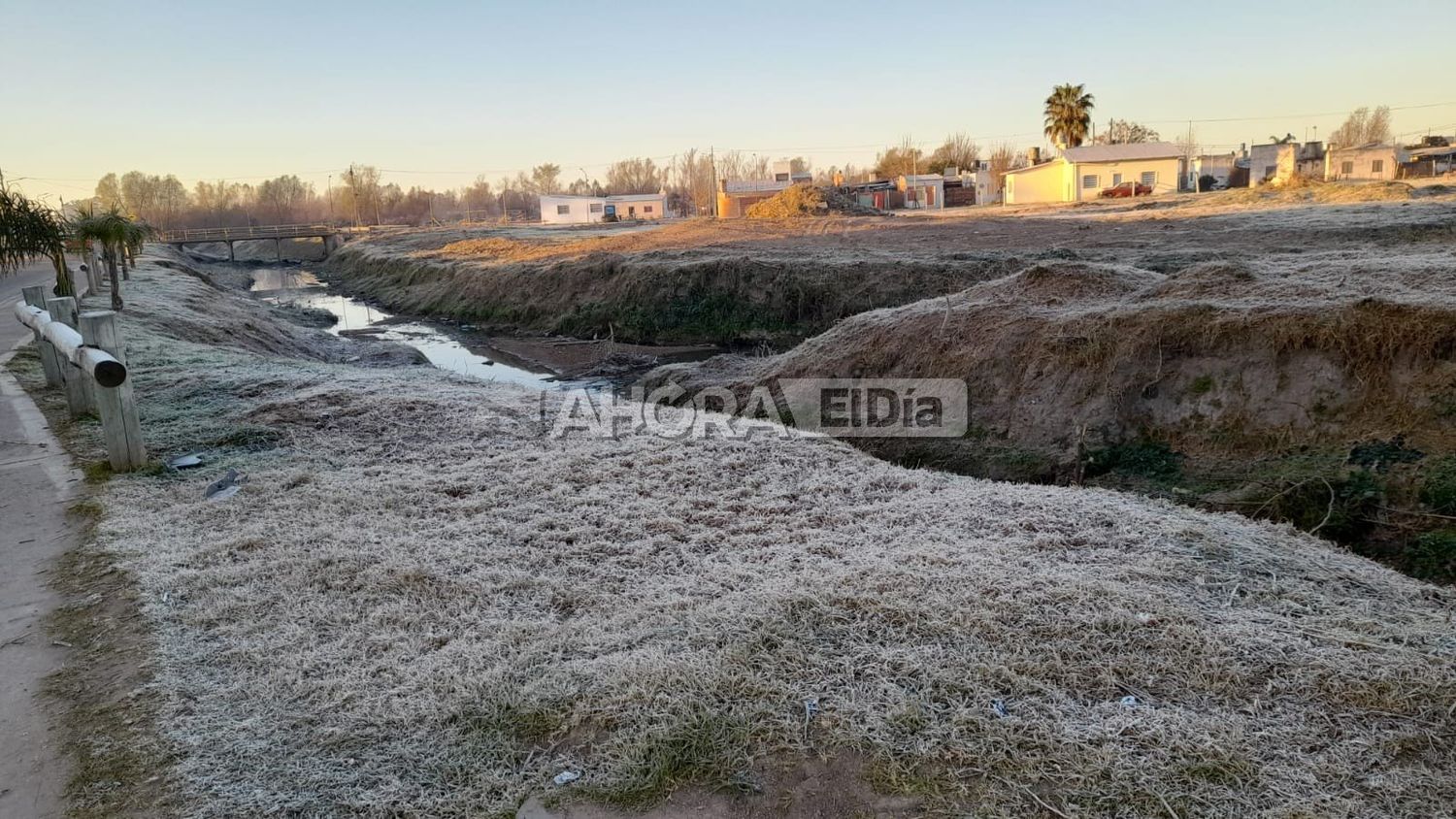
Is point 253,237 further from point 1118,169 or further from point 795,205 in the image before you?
point 1118,169

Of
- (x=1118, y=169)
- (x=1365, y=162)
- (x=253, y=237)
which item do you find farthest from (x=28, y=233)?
(x=1365, y=162)

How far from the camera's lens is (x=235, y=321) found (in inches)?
783

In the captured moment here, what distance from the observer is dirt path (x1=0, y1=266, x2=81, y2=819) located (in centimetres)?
307

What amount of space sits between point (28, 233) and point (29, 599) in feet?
40.5

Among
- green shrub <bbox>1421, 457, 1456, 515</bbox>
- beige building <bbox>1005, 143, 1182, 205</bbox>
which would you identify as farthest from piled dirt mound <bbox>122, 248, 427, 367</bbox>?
beige building <bbox>1005, 143, 1182, 205</bbox>

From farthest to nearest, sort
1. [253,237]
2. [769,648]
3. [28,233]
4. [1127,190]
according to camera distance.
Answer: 1. [253,237]
2. [1127,190]
3. [28,233]
4. [769,648]

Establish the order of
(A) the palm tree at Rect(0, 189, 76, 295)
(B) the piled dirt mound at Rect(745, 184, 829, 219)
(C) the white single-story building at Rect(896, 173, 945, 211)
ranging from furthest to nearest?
(C) the white single-story building at Rect(896, 173, 945, 211), (B) the piled dirt mound at Rect(745, 184, 829, 219), (A) the palm tree at Rect(0, 189, 76, 295)

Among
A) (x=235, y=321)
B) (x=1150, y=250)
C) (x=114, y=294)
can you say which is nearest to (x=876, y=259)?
(x=1150, y=250)

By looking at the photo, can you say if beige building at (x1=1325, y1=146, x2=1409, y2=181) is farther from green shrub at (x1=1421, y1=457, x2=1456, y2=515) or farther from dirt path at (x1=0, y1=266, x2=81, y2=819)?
dirt path at (x1=0, y1=266, x2=81, y2=819)

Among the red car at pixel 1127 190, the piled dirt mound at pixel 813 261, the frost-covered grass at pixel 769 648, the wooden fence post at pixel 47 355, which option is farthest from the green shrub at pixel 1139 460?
the red car at pixel 1127 190

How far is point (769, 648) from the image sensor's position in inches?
147

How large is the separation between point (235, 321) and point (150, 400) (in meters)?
12.1

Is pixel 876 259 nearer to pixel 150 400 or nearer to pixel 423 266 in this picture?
pixel 150 400

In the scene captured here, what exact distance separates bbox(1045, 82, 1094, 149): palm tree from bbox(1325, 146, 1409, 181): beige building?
14.4 meters
